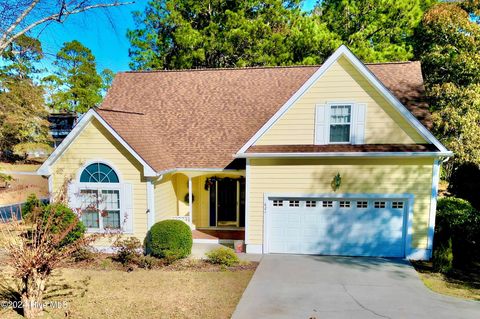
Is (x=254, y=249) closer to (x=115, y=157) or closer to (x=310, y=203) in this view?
(x=310, y=203)

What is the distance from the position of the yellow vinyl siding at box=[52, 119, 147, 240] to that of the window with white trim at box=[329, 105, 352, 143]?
758cm

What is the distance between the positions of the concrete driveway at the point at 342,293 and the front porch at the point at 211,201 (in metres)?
3.91

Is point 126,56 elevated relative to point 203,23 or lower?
lower

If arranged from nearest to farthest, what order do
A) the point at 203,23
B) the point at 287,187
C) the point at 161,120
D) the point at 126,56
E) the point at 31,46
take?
the point at 31,46 → the point at 287,187 → the point at 161,120 → the point at 203,23 → the point at 126,56

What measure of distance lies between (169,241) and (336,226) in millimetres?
6308

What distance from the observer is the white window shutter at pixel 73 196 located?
41.3ft

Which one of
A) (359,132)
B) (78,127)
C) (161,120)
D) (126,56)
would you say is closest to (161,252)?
(78,127)

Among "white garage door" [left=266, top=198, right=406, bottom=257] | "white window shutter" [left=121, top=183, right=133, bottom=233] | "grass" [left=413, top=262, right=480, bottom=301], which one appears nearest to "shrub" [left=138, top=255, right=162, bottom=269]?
"white window shutter" [left=121, top=183, right=133, bottom=233]

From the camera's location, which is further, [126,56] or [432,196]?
[126,56]

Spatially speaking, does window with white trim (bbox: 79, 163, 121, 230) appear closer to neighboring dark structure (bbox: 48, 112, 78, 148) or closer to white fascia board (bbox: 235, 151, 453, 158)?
white fascia board (bbox: 235, 151, 453, 158)

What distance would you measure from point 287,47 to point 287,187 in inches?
630

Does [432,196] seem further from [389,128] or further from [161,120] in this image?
[161,120]

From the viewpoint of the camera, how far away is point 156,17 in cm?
2809

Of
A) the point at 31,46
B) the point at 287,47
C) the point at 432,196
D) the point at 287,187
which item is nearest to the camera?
the point at 31,46
